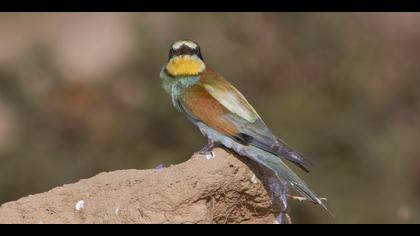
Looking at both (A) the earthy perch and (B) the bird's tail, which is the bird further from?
(A) the earthy perch

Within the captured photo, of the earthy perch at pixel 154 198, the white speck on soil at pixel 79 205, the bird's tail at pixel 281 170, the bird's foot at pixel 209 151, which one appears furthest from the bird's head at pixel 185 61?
the white speck on soil at pixel 79 205

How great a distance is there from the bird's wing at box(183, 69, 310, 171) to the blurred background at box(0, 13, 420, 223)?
2684 mm

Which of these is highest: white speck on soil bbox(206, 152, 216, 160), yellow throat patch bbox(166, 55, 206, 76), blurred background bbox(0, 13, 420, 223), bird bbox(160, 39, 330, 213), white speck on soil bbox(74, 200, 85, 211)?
blurred background bbox(0, 13, 420, 223)

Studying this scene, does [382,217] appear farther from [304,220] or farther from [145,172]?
[145,172]

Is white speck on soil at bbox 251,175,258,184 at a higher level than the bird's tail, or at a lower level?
lower

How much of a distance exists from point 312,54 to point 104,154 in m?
2.17

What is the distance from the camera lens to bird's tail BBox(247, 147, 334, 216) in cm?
402

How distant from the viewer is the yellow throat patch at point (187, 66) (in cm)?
448

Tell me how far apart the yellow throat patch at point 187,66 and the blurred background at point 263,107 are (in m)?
2.68

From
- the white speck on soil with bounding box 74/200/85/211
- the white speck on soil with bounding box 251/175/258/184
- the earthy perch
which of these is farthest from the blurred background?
the white speck on soil with bounding box 74/200/85/211

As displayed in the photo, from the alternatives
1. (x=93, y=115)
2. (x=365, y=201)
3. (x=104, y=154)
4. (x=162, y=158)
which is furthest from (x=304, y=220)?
(x=93, y=115)

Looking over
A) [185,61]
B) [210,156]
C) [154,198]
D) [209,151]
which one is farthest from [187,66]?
[154,198]

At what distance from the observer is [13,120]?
8445mm

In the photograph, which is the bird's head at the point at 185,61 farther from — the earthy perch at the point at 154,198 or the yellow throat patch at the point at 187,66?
the earthy perch at the point at 154,198
